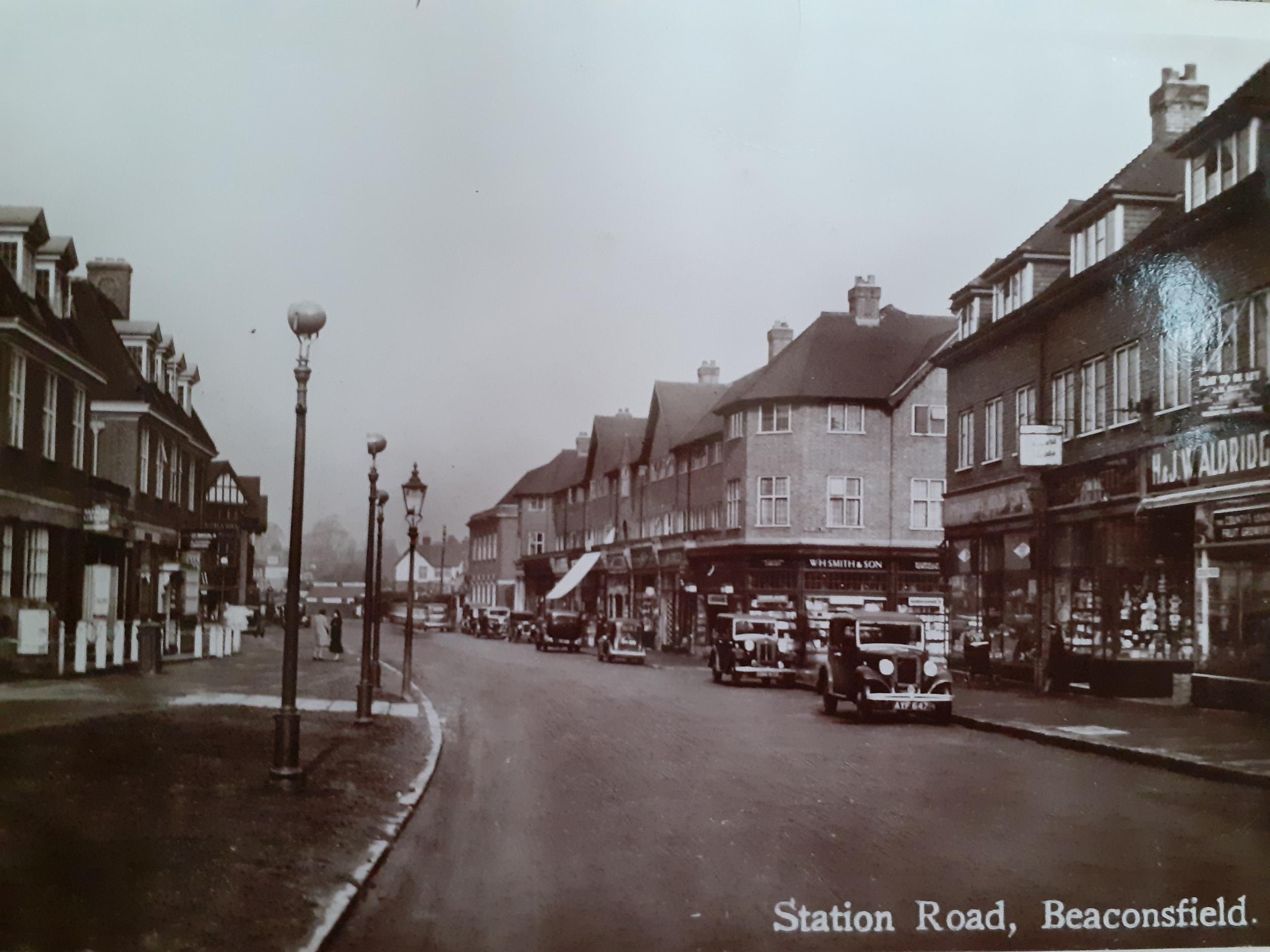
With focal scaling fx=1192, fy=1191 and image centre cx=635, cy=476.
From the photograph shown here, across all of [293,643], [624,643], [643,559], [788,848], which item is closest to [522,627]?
[624,643]

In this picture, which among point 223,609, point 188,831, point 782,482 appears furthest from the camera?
point 782,482

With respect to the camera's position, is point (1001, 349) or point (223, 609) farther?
point (1001, 349)

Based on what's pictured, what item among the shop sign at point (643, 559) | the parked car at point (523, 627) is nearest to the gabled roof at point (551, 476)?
the shop sign at point (643, 559)

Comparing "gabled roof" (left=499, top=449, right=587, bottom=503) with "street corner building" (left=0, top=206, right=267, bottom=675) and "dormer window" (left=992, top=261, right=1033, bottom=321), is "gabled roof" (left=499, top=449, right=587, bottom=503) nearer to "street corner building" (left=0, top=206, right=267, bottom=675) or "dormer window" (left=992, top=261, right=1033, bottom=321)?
"street corner building" (left=0, top=206, right=267, bottom=675)

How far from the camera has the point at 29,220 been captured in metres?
7.64

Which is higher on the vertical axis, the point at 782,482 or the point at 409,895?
the point at 782,482

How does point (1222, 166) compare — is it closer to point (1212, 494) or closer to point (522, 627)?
point (1212, 494)

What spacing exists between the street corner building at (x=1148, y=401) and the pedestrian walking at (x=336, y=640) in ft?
20.3

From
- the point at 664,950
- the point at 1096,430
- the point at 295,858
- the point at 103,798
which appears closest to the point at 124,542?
the point at 103,798

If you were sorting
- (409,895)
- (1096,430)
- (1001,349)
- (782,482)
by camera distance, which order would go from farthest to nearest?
(782,482) < (1001,349) < (1096,430) < (409,895)

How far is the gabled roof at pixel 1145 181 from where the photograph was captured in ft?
30.0

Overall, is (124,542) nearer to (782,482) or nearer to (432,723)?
(432,723)

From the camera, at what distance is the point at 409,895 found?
22.5 ft

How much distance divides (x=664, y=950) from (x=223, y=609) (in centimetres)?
537
